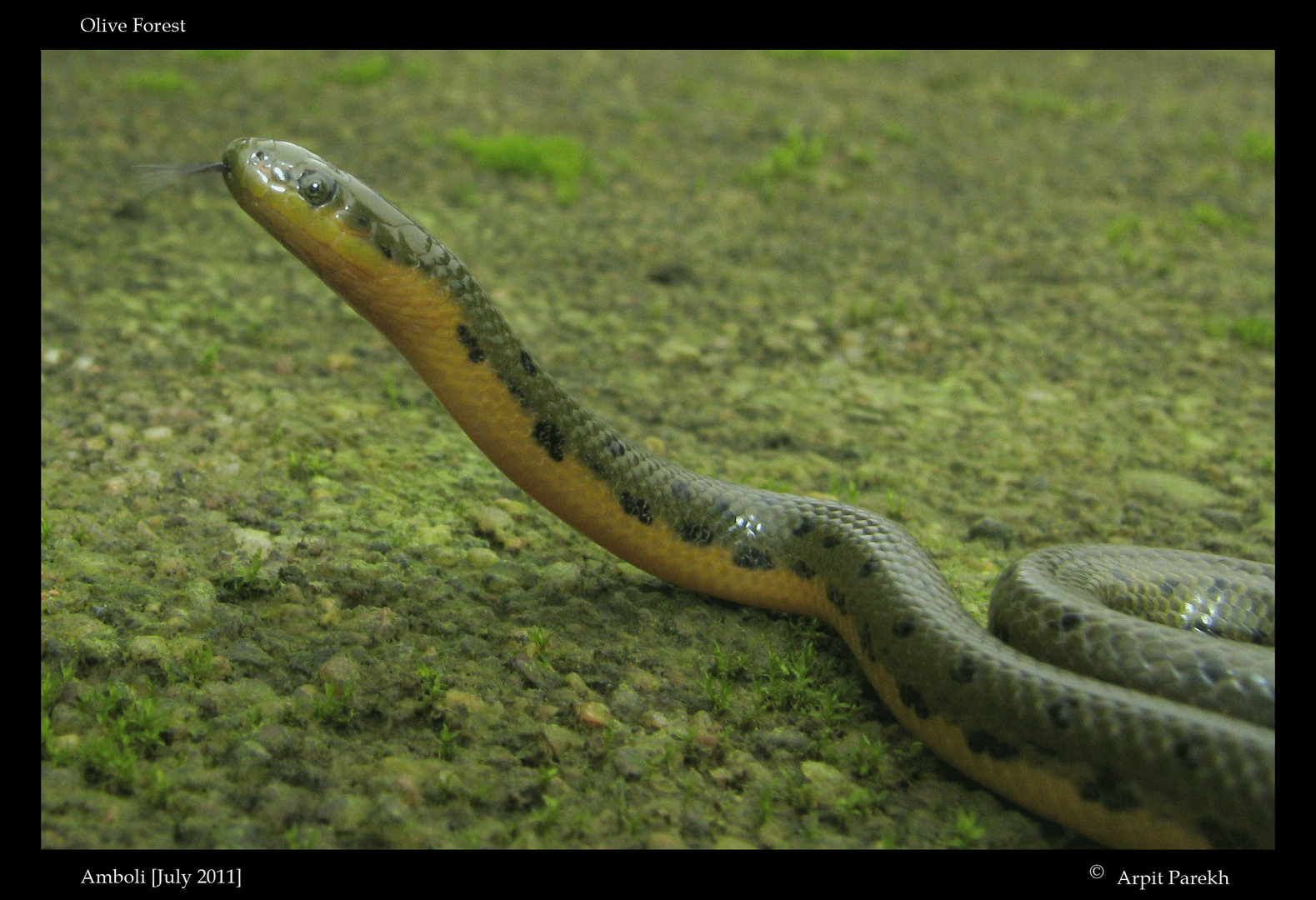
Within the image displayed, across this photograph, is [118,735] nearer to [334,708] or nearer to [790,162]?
[334,708]

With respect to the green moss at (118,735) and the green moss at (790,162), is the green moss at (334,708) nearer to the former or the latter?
the green moss at (118,735)

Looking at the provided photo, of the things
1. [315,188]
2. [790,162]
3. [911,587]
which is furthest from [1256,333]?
[315,188]

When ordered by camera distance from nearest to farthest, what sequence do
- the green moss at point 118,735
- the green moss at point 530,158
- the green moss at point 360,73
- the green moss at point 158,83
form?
the green moss at point 118,735
the green moss at point 530,158
the green moss at point 158,83
the green moss at point 360,73

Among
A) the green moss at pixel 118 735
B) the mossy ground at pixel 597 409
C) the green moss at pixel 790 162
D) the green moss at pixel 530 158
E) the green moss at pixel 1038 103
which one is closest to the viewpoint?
the green moss at pixel 118 735

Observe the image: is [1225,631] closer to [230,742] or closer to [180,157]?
[230,742]

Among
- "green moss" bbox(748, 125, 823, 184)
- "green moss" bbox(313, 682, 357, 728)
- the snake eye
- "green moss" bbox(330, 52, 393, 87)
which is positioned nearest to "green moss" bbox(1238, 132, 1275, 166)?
"green moss" bbox(748, 125, 823, 184)

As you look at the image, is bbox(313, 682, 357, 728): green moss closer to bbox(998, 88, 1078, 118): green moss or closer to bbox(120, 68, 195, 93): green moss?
bbox(120, 68, 195, 93): green moss

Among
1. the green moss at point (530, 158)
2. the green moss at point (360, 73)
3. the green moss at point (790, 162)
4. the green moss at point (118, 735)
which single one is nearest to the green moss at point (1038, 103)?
the green moss at point (790, 162)
